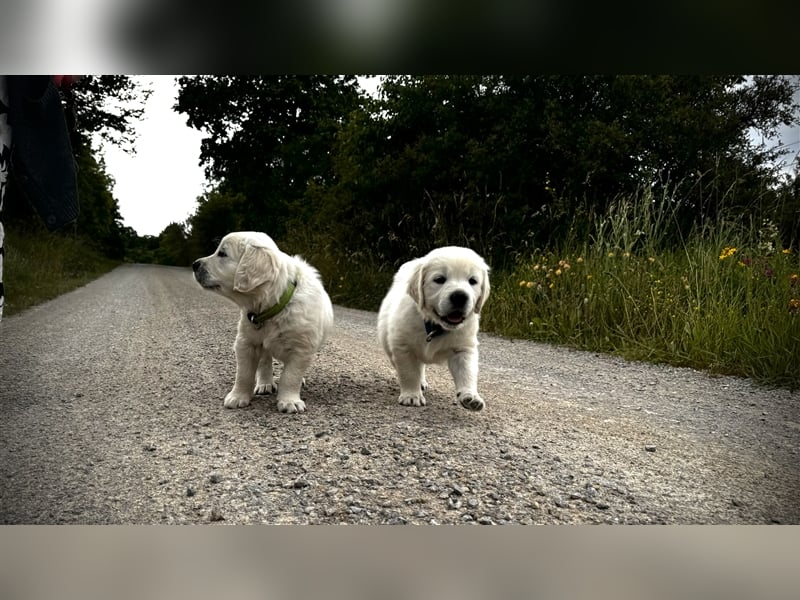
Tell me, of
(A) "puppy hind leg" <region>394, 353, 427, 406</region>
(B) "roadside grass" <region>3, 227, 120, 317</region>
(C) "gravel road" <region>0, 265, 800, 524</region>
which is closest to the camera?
(C) "gravel road" <region>0, 265, 800, 524</region>

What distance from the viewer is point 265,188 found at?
2.00 metres

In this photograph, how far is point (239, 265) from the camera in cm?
183

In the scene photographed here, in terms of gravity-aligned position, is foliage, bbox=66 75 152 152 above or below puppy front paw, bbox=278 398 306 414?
above

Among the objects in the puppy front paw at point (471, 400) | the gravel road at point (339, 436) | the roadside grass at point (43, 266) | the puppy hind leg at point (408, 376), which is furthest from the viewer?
the puppy hind leg at point (408, 376)

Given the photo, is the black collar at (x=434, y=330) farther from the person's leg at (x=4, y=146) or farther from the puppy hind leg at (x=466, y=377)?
the person's leg at (x=4, y=146)

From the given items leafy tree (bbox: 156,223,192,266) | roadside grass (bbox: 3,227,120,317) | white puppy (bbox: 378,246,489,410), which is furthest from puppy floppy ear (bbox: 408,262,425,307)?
roadside grass (bbox: 3,227,120,317)

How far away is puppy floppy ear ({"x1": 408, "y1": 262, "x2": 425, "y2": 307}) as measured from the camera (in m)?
1.88

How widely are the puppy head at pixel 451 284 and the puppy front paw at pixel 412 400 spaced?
0.25m

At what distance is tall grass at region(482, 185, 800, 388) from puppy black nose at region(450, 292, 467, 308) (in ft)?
0.81

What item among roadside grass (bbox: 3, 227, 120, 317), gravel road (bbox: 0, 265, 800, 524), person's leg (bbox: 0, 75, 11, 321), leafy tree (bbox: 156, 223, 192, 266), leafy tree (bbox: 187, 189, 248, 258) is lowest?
gravel road (bbox: 0, 265, 800, 524)

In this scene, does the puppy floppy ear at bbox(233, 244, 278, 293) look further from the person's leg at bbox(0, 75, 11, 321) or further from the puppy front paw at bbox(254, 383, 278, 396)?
the person's leg at bbox(0, 75, 11, 321)

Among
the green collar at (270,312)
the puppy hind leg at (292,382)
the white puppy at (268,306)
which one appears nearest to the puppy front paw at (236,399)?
the white puppy at (268,306)

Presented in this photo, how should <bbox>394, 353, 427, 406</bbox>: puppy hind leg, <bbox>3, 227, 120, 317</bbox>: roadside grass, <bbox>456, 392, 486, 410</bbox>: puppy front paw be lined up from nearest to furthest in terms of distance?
<bbox>456, 392, 486, 410</bbox>: puppy front paw
<bbox>3, 227, 120, 317</bbox>: roadside grass
<bbox>394, 353, 427, 406</bbox>: puppy hind leg

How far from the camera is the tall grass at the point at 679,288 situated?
190 cm
